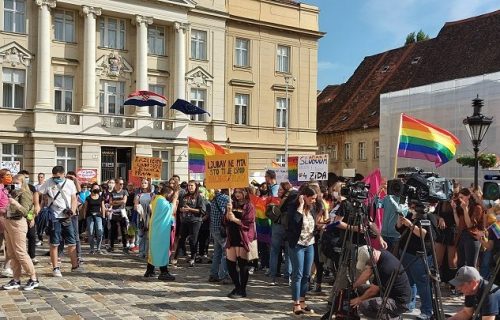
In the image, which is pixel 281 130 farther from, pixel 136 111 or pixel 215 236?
pixel 215 236

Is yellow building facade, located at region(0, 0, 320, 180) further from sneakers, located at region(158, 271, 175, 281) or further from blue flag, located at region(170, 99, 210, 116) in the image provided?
sneakers, located at region(158, 271, 175, 281)

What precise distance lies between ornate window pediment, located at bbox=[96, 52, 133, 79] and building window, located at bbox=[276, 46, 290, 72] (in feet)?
31.5

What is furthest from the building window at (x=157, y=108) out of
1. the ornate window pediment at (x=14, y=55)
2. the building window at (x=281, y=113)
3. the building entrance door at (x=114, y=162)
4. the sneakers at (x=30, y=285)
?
the sneakers at (x=30, y=285)

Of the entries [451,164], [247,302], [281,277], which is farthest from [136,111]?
[247,302]

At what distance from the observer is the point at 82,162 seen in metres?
28.9

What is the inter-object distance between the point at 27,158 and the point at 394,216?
908 inches

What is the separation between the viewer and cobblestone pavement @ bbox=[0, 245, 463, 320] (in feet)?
25.5

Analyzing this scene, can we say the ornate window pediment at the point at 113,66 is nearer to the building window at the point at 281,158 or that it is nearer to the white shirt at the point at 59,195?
the building window at the point at 281,158

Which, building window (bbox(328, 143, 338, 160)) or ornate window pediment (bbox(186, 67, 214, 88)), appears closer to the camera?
ornate window pediment (bbox(186, 67, 214, 88))

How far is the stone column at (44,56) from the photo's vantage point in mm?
27797

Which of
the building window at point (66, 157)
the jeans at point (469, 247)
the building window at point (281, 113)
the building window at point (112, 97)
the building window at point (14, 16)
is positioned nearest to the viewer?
the jeans at point (469, 247)

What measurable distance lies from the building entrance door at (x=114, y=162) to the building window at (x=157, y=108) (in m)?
2.51

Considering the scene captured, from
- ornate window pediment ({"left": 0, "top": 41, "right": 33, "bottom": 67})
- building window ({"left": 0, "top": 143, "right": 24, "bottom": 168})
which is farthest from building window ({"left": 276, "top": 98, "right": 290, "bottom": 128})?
building window ({"left": 0, "top": 143, "right": 24, "bottom": 168})

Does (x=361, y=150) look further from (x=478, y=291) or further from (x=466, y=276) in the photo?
(x=466, y=276)
